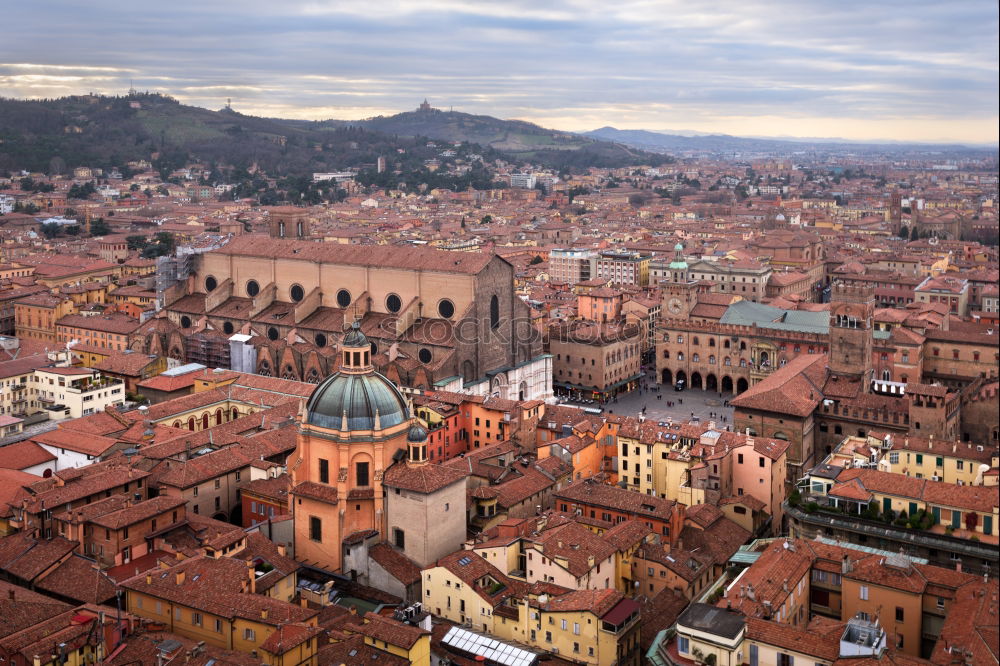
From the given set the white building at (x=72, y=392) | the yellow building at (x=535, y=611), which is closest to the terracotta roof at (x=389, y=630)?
the yellow building at (x=535, y=611)

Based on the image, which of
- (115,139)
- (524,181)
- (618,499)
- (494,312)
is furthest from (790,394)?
(115,139)

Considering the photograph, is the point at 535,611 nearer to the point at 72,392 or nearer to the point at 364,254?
the point at 72,392

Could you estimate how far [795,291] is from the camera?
7556 cm

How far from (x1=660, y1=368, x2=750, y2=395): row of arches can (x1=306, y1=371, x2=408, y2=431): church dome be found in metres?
29.3

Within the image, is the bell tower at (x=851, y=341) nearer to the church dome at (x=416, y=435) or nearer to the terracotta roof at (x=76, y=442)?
the church dome at (x=416, y=435)

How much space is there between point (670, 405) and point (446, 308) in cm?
1276

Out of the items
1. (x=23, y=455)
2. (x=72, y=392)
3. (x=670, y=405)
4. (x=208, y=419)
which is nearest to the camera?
(x=23, y=455)

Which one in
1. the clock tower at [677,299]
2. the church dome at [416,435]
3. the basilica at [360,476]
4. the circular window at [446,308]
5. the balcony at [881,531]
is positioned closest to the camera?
the balcony at [881,531]

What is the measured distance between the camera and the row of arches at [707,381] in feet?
181

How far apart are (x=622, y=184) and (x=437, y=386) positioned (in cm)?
15773

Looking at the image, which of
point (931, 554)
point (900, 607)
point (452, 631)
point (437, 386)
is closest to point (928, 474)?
point (931, 554)

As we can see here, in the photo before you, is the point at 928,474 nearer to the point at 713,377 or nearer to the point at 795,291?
the point at 713,377

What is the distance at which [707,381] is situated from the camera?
186 feet

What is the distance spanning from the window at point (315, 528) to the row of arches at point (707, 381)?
3114cm
